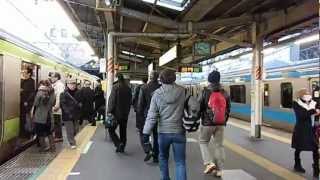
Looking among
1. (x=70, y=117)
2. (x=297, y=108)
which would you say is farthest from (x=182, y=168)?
(x=70, y=117)

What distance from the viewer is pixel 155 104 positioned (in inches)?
241

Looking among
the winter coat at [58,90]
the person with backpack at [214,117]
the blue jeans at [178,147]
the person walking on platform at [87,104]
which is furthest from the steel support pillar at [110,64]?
the blue jeans at [178,147]

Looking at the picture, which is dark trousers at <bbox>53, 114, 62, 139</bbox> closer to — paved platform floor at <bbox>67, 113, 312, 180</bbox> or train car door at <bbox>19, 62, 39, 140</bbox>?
paved platform floor at <bbox>67, 113, 312, 180</bbox>

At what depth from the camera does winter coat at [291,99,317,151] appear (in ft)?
26.1

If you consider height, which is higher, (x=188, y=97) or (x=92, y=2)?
(x=92, y=2)

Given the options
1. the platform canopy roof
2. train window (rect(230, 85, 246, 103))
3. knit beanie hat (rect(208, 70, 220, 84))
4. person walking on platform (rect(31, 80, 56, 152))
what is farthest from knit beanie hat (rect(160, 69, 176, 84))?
train window (rect(230, 85, 246, 103))

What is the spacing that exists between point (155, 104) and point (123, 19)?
11.4 m

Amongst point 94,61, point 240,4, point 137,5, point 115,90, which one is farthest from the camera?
point 94,61

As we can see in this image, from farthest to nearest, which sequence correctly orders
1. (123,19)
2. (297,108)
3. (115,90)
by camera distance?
1. (123,19)
2. (115,90)
3. (297,108)

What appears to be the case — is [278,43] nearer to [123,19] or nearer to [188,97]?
[123,19]

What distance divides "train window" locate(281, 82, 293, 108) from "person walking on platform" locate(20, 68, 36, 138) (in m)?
8.81

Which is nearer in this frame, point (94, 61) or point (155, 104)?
point (155, 104)

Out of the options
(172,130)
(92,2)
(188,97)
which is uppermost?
(92,2)

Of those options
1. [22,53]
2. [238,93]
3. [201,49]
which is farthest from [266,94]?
[22,53]
